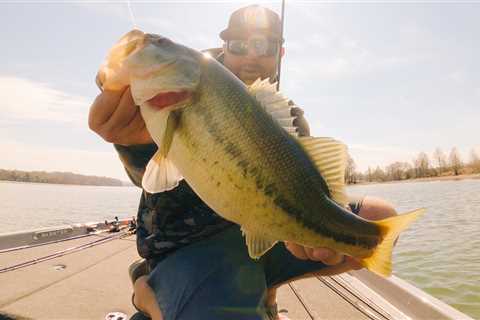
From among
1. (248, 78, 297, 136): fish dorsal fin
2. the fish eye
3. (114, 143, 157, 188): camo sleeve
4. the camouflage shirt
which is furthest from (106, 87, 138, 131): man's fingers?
(248, 78, 297, 136): fish dorsal fin

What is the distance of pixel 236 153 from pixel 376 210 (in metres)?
2.05

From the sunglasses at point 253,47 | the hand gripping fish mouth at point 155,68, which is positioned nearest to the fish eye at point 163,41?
the hand gripping fish mouth at point 155,68

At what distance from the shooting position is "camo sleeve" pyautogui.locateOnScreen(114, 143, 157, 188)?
2.93 metres

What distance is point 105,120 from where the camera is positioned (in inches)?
103

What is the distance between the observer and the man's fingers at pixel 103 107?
2.47 m

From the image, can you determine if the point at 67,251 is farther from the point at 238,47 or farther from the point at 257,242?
the point at 257,242

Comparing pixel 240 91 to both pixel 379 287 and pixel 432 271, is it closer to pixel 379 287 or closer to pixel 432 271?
pixel 379 287

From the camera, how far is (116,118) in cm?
257

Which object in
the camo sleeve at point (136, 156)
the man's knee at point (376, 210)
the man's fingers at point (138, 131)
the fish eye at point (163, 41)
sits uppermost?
the fish eye at point (163, 41)

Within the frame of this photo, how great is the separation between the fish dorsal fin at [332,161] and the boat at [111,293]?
2323mm

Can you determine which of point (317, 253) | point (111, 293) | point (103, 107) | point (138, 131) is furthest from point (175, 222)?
point (111, 293)

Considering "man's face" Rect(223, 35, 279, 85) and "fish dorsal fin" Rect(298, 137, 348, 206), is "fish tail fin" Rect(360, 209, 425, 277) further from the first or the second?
"man's face" Rect(223, 35, 279, 85)

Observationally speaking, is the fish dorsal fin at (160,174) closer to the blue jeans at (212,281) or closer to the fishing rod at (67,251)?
the blue jeans at (212,281)

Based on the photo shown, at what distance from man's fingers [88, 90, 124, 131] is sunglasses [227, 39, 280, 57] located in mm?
2198
